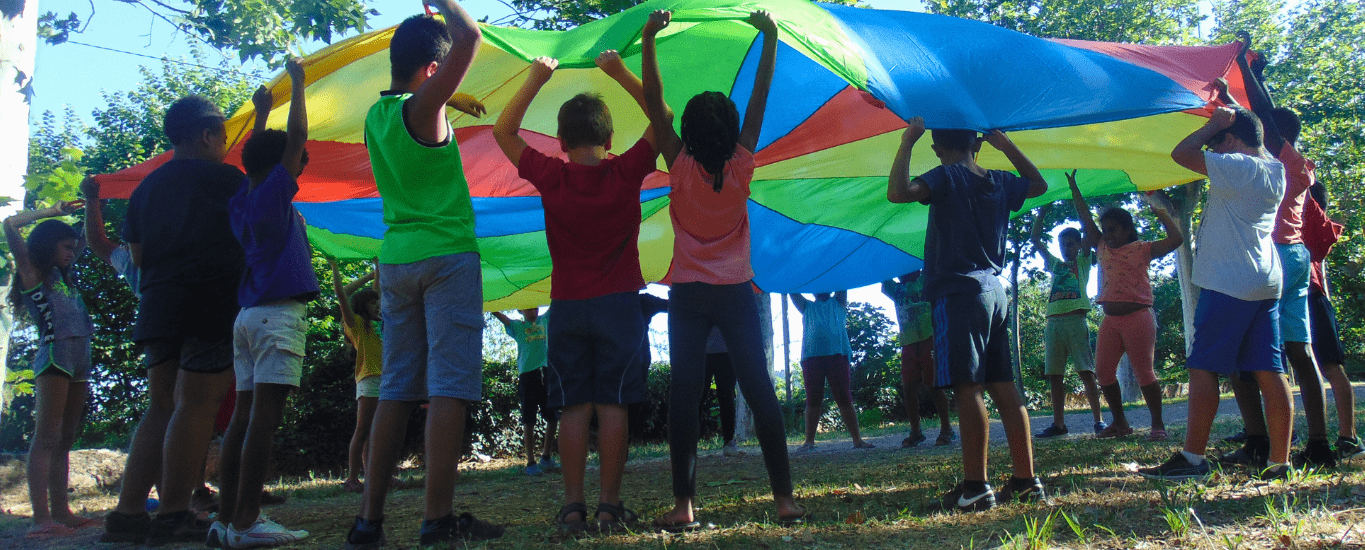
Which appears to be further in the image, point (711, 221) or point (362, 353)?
point (362, 353)

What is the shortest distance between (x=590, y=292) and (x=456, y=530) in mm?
815

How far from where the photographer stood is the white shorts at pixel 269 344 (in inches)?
99.2

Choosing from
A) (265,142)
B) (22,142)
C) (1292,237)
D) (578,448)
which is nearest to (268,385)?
(265,142)

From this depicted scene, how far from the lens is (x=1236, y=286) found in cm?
282

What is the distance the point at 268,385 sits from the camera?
2.52 meters

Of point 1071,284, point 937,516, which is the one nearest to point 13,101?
point 937,516

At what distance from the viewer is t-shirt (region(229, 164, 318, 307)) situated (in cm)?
256

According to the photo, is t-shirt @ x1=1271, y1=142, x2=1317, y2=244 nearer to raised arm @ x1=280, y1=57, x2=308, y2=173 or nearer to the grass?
the grass

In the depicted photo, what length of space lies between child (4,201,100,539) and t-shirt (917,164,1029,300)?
3.48m

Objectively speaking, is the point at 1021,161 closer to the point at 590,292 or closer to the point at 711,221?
the point at 711,221

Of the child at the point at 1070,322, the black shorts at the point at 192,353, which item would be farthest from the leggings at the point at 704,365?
the child at the point at 1070,322

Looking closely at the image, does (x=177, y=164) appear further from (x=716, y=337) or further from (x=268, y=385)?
(x=716, y=337)

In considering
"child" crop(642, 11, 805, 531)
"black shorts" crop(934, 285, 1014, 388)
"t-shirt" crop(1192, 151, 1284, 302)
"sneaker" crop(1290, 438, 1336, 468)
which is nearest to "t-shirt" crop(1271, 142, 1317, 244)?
"t-shirt" crop(1192, 151, 1284, 302)

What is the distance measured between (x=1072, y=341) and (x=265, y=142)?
499cm
